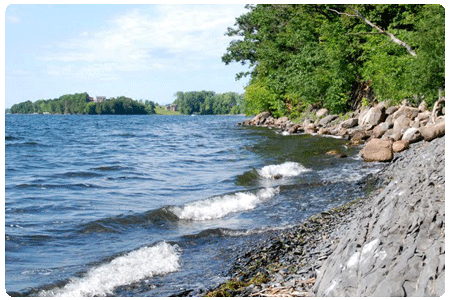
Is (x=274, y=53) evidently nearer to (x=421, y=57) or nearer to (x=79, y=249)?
(x=421, y=57)

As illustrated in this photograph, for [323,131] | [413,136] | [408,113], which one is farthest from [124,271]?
[323,131]

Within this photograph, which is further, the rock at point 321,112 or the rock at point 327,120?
the rock at point 321,112

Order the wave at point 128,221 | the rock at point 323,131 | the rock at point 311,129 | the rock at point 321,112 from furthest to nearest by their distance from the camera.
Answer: the rock at point 321,112 < the rock at point 311,129 < the rock at point 323,131 < the wave at point 128,221

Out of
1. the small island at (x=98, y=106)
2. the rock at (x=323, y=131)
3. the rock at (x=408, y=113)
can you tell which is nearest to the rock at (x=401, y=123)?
the rock at (x=408, y=113)

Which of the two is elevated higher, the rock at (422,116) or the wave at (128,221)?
the rock at (422,116)

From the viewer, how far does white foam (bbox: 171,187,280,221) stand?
40.1 feet

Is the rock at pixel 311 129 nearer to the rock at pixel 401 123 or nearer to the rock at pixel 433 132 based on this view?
the rock at pixel 401 123

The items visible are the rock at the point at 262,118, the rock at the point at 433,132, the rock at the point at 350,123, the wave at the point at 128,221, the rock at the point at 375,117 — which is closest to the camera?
the wave at the point at 128,221

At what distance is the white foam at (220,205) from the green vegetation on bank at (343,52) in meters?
15.0

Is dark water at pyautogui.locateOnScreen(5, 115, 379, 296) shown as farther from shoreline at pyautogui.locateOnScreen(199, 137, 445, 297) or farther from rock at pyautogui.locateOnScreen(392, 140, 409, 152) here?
rock at pyautogui.locateOnScreen(392, 140, 409, 152)

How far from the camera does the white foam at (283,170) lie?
59.0 ft

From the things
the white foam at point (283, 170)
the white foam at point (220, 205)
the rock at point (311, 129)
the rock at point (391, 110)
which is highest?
the rock at point (391, 110)

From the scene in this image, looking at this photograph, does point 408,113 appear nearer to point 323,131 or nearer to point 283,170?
point 323,131

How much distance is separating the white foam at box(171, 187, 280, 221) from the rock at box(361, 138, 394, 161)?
6.35 meters
